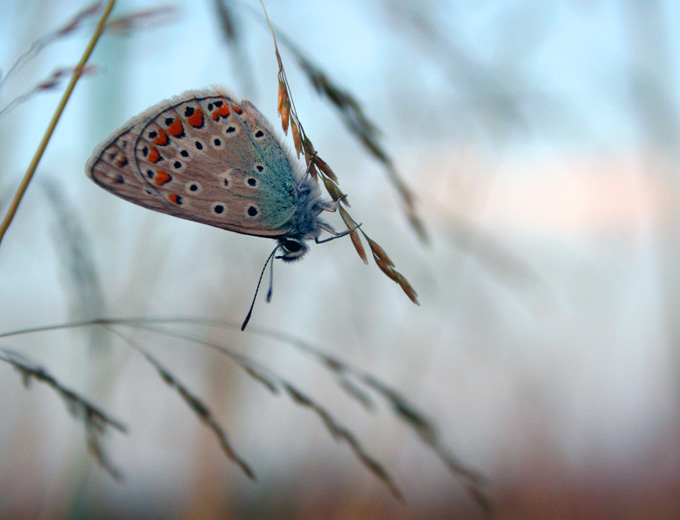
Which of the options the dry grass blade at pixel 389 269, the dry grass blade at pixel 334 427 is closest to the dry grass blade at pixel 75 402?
the dry grass blade at pixel 334 427

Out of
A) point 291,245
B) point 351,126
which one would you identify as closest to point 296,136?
point 351,126

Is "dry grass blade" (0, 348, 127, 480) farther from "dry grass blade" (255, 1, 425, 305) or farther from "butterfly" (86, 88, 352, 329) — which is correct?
"dry grass blade" (255, 1, 425, 305)

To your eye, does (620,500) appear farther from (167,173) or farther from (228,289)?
(167,173)

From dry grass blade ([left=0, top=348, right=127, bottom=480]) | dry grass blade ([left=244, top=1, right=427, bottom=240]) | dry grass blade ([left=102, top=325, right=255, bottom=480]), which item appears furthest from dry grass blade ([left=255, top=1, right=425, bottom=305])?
dry grass blade ([left=0, top=348, right=127, bottom=480])

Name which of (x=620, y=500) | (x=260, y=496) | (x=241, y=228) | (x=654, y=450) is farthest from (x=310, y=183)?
(x=620, y=500)

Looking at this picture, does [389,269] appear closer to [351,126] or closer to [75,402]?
[351,126]

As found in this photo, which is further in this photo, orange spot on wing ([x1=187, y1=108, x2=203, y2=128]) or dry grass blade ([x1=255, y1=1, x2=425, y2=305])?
orange spot on wing ([x1=187, y1=108, x2=203, y2=128])
